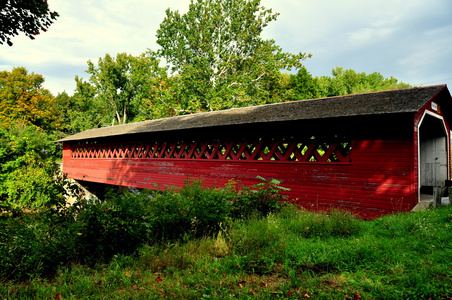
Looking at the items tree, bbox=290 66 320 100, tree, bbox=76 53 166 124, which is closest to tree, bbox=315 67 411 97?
tree, bbox=290 66 320 100

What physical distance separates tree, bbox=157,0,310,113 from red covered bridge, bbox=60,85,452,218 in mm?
11887

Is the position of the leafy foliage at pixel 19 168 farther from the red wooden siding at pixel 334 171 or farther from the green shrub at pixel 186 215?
the green shrub at pixel 186 215

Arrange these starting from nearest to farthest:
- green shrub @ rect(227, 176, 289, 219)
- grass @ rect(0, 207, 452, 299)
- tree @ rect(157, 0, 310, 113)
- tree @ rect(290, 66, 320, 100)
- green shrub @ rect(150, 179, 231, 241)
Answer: grass @ rect(0, 207, 452, 299) < green shrub @ rect(150, 179, 231, 241) < green shrub @ rect(227, 176, 289, 219) < tree @ rect(157, 0, 310, 113) < tree @ rect(290, 66, 320, 100)

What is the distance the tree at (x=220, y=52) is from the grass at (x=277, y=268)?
1879cm

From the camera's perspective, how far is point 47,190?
4.16 meters

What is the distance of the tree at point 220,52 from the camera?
76.7 feet

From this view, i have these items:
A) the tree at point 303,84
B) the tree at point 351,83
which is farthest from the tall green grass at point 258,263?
the tree at point 351,83

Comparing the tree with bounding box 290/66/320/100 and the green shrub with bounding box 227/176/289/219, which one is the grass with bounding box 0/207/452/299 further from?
the tree with bounding box 290/66/320/100

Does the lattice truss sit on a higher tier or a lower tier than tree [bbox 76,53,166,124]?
lower

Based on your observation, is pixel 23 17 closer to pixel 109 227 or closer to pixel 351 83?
pixel 109 227

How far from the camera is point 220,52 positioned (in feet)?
79.0

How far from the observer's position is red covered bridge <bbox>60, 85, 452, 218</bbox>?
690 cm

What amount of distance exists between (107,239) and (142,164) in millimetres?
10263

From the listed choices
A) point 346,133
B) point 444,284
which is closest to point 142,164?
point 346,133
